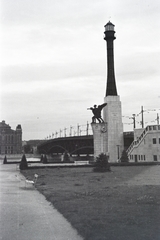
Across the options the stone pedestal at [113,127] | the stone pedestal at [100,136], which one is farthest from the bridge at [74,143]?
the stone pedestal at [113,127]

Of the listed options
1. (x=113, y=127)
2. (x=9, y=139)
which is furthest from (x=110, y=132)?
(x=9, y=139)

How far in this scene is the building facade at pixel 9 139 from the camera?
590 feet

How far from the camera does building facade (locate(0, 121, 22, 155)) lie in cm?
17988

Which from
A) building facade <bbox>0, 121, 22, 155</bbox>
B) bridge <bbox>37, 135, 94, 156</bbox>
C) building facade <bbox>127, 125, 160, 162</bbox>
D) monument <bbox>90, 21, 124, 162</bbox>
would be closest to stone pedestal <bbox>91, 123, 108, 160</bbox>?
monument <bbox>90, 21, 124, 162</bbox>

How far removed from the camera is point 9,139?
18438cm

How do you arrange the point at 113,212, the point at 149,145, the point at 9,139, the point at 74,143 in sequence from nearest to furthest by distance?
the point at 113,212
the point at 149,145
the point at 74,143
the point at 9,139

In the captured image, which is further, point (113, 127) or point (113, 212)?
point (113, 127)

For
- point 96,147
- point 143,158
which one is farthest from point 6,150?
point 143,158

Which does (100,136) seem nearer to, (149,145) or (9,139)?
(149,145)

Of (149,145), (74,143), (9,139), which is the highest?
(9,139)

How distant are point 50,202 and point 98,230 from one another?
757 centimetres

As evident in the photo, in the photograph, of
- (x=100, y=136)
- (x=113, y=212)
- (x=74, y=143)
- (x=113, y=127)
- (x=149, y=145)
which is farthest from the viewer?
(x=74, y=143)

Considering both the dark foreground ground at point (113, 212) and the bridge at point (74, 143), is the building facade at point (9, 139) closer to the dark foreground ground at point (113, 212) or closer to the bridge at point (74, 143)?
the bridge at point (74, 143)

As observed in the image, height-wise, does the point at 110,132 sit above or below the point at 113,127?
below
